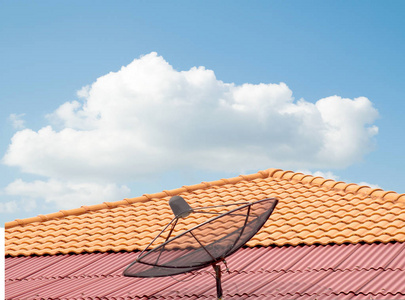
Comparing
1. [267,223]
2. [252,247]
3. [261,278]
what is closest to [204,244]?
[261,278]

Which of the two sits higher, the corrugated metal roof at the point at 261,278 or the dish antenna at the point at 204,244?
the dish antenna at the point at 204,244

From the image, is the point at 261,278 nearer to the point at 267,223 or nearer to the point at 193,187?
the point at 267,223

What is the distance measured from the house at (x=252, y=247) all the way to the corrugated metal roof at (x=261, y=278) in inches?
0.7

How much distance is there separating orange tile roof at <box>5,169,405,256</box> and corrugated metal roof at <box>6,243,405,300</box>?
1.58ft

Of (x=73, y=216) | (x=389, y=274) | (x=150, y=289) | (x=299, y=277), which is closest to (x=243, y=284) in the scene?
(x=299, y=277)

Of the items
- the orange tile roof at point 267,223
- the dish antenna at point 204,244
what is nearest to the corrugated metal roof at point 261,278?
the orange tile roof at point 267,223

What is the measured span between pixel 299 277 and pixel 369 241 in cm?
192

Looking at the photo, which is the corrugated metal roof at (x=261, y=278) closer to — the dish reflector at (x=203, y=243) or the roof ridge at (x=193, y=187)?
the dish reflector at (x=203, y=243)

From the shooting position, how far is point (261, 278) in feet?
35.2

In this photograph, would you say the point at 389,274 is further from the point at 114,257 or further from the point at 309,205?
the point at 114,257

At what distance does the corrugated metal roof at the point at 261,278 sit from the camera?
9664mm

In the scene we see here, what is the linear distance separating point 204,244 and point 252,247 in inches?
144

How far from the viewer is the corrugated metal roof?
380 inches

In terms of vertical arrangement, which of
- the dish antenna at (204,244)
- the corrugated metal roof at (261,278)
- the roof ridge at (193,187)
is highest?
the roof ridge at (193,187)
